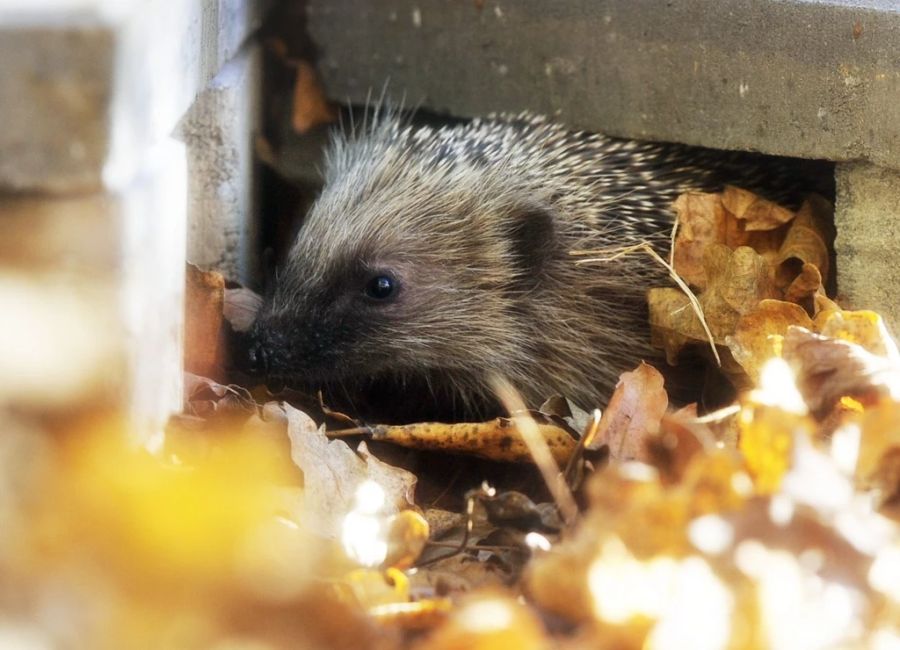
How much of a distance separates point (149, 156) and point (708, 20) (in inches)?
73.7

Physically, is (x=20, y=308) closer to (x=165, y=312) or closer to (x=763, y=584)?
(x=165, y=312)

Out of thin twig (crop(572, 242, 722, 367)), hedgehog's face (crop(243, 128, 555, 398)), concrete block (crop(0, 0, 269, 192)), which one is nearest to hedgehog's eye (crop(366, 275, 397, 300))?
hedgehog's face (crop(243, 128, 555, 398))

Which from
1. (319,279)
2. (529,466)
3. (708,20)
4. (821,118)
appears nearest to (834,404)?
(529,466)

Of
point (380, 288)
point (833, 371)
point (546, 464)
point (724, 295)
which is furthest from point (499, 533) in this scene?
point (380, 288)

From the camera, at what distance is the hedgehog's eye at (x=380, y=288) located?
3541 millimetres

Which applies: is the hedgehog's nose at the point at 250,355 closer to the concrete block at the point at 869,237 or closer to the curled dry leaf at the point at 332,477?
the curled dry leaf at the point at 332,477

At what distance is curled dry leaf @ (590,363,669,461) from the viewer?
255 cm

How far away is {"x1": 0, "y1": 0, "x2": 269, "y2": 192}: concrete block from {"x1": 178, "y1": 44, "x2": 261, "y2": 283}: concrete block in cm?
155

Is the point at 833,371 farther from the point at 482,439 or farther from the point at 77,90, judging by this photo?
the point at 77,90

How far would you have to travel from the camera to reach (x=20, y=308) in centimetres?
186

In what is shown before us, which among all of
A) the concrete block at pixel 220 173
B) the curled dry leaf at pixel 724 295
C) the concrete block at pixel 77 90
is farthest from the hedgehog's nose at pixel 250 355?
the concrete block at pixel 77 90

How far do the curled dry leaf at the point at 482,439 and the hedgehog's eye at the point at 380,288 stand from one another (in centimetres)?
74

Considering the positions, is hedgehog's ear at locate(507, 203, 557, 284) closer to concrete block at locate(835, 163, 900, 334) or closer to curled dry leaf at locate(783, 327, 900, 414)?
concrete block at locate(835, 163, 900, 334)

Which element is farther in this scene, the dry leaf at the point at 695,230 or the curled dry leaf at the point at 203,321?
the dry leaf at the point at 695,230
